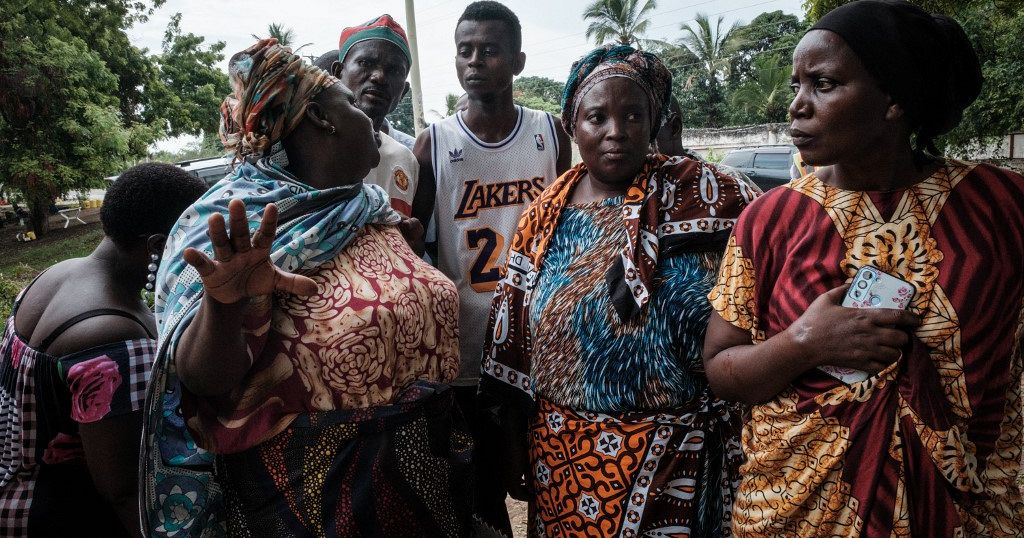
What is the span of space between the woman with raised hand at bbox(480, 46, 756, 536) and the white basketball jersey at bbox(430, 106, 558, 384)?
0.60 meters

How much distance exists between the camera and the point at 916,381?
1351 mm

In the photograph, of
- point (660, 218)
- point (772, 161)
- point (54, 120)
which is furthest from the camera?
point (772, 161)

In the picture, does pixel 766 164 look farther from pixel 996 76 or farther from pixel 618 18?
pixel 618 18

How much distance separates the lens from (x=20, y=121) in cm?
1337

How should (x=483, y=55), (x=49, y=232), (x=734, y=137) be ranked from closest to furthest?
(x=483, y=55) < (x=49, y=232) < (x=734, y=137)

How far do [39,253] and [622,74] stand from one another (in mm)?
16182

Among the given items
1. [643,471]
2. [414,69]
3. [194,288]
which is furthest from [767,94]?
[194,288]

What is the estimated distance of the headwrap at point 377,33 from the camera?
9.78 feet

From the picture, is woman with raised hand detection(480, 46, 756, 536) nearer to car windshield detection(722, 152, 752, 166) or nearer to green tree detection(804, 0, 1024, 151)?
green tree detection(804, 0, 1024, 151)

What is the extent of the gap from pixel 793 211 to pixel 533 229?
861 mm

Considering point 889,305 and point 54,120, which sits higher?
point 54,120

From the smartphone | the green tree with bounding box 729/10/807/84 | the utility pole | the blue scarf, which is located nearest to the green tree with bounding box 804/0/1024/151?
the utility pole

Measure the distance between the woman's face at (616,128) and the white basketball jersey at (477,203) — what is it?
785mm

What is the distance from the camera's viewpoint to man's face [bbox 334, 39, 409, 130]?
9.72ft
